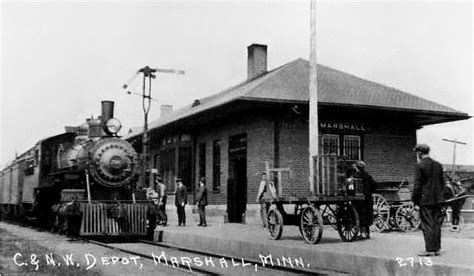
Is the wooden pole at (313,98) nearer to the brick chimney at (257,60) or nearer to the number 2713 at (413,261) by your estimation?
the number 2713 at (413,261)

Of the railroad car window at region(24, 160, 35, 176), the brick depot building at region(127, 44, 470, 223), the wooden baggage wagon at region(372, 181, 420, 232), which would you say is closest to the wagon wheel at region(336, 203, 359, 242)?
the wooden baggage wagon at region(372, 181, 420, 232)

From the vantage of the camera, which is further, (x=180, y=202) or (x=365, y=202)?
(x=180, y=202)

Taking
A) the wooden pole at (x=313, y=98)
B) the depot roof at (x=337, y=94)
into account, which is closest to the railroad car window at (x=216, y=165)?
the depot roof at (x=337, y=94)

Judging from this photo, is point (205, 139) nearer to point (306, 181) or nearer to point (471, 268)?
point (306, 181)

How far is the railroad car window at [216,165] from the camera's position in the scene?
22328mm

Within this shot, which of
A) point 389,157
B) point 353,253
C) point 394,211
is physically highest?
point 389,157

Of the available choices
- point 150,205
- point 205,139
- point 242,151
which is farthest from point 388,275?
point 205,139

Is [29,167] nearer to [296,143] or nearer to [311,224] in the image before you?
[296,143]

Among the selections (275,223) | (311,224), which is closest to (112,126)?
(275,223)

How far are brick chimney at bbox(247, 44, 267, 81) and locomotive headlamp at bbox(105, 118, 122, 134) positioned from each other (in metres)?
8.32

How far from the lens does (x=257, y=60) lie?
937 inches

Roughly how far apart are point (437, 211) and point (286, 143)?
1042cm

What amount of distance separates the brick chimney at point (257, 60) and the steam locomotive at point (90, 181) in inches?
308

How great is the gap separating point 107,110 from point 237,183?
5875mm
